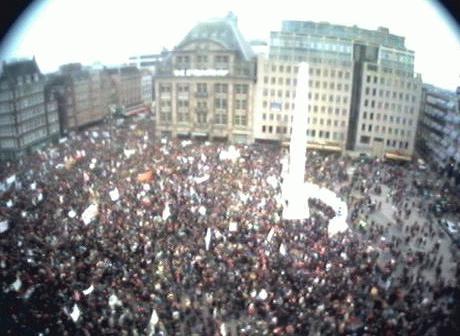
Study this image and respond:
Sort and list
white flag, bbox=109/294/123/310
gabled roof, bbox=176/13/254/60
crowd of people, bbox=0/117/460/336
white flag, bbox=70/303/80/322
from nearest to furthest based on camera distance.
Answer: white flag, bbox=70/303/80/322, crowd of people, bbox=0/117/460/336, white flag, bbox=109/294/123/310, gabled roof, bbox=176/13/254/60

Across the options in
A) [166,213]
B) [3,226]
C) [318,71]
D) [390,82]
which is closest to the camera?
[3,226]

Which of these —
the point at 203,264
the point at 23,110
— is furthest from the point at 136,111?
the point at 203,264

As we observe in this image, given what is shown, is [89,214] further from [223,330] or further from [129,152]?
[129,152]

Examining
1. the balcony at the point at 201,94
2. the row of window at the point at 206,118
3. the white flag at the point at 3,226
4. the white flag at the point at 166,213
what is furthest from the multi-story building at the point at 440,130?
the white flag at the point at 3,226

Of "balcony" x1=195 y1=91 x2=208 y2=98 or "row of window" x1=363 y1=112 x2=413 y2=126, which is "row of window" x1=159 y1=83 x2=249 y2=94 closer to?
"balcony" x1=195 y1=91 x2=208 y2=98

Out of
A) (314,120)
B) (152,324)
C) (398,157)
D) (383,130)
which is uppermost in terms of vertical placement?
(314,120)

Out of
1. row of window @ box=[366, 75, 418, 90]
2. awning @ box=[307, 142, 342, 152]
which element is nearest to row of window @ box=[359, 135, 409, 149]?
awning @ box=[307, 142, 342, 152]

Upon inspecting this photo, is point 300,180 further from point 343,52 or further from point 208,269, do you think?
point 343,52

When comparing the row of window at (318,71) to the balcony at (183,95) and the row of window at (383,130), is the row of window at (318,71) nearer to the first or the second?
the row of window at (383,130)

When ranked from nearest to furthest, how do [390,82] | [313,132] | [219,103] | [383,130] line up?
[390,82] → [383,130] → [313,132] → [219,103]
